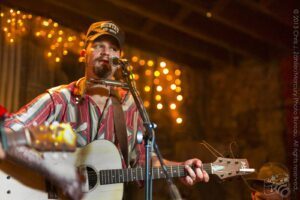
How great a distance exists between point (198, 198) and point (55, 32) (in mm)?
2200

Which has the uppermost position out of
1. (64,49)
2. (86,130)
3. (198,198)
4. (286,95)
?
(64,49)

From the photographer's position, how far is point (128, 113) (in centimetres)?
273

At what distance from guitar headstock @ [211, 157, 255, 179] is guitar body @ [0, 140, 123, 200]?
631 mm

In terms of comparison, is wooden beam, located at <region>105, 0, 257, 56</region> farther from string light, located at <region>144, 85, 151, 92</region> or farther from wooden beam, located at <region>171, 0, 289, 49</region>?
string light, located at <region>144, 85, 151, 92</region>

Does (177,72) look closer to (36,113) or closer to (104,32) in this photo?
(104,32)

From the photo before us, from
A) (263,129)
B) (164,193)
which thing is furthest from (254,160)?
(164,193)

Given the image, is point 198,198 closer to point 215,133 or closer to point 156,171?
point 215,133

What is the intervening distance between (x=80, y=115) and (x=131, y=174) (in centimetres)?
50

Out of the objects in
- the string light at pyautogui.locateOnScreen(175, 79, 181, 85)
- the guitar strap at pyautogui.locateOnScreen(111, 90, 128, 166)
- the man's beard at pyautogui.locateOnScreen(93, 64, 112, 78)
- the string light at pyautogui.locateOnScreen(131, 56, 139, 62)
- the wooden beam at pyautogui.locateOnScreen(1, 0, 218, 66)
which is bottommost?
the guitar strap at pyautogui.locateOnScreen(111, 90, 128, 166)

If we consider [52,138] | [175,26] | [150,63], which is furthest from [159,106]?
[52,138]

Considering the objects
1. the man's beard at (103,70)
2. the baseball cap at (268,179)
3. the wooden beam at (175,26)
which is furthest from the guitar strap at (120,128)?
the wooden beam at (175,26)

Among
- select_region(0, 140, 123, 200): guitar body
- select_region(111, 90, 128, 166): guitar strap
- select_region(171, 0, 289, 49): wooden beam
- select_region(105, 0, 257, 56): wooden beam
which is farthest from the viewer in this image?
select_region(171, 0, 289, 49): wooden beam

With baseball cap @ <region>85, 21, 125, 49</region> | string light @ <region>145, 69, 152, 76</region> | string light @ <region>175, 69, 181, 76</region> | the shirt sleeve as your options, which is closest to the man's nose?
baseball cap @ <region>85, 21, 125, 49</region>

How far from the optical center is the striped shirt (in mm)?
2330
